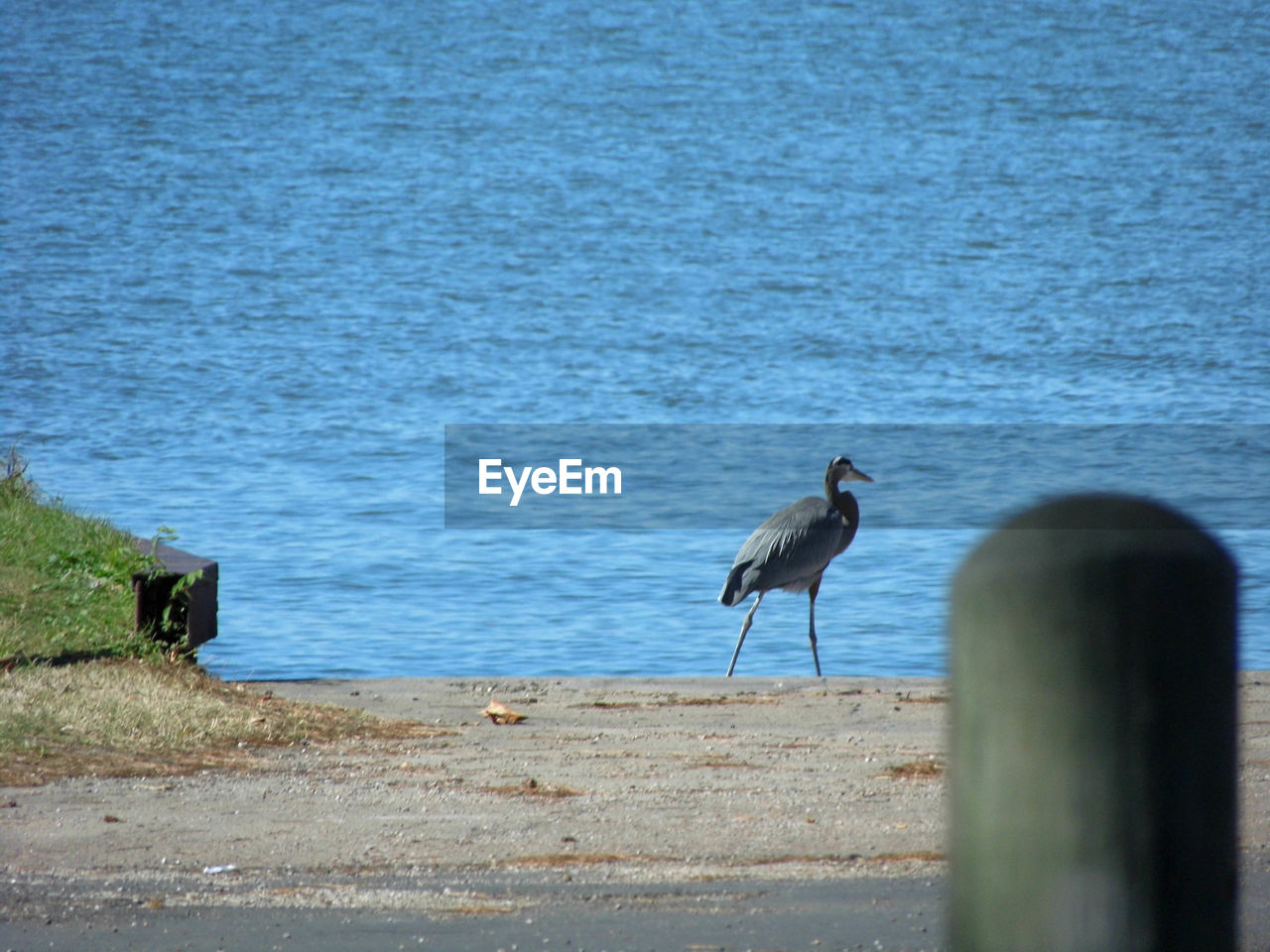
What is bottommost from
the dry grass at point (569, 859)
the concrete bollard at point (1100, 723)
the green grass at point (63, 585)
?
the green grass at point (63, 585)

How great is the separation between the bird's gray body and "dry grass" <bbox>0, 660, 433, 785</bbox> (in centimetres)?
469

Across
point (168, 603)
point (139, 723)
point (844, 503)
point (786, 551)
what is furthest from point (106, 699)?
point (844, 503)

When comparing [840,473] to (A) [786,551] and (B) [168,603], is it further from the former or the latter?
(B) [168,603]

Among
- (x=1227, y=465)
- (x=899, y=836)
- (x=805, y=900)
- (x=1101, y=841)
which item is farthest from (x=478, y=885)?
(x=1227, y=465)

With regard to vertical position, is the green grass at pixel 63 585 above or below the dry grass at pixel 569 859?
below

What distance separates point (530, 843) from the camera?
4762 mm

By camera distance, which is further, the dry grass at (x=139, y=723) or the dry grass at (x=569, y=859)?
the dry grass at (x=139, y=723)

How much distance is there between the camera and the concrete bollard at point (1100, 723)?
1452 millimetres

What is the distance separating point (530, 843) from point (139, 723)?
2.09 metres

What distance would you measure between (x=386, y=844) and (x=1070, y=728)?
3528mm

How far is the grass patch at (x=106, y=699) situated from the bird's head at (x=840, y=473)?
19.2ft

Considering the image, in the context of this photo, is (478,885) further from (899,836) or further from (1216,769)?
(1216,769)

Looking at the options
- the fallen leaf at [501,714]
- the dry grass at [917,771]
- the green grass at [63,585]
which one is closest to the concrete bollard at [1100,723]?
the dry grass at [917,771]

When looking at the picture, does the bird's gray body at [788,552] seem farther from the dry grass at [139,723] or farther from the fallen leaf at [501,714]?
the dry grass at [139,723]
